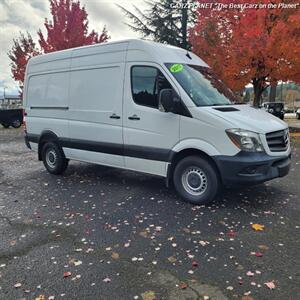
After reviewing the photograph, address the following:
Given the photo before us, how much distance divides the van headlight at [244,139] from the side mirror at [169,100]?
938 mm

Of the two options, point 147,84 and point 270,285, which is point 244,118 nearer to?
point 147,84

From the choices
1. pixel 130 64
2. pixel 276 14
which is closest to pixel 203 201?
pixel 130 64

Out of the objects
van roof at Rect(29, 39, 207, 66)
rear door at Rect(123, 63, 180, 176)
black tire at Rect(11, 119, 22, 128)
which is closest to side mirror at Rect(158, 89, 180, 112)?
rear door at Rect(123, 63, 180, 176)

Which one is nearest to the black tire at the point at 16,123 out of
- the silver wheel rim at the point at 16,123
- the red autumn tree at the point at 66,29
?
the silver wheel rim at the point at 16,123

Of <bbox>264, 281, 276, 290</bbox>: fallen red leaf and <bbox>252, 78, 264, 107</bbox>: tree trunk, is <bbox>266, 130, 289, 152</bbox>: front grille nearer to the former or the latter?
<bbox>264, 281, 276, 290</bbox>: fallen red leaf

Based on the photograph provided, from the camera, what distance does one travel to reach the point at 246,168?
479 cm

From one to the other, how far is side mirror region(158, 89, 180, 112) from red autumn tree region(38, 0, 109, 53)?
50.2ft

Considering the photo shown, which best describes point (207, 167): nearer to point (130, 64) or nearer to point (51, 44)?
point (130, 64)

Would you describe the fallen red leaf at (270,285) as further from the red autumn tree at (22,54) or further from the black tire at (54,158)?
the red autumn tree at (22,54)

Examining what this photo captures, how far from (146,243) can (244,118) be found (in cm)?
240

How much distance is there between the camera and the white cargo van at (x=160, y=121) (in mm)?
4906

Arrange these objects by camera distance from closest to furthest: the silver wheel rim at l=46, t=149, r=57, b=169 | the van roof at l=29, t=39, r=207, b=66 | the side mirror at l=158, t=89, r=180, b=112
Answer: the side mirror at l=158, t=89, r=180, b=112 < the van roof at l=29, t=39, r=207, b=66 < the silver wheel rim at l=46, t=149, r=57, b=169

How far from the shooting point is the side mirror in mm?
5176

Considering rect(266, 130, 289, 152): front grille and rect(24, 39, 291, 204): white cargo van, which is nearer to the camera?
rect(24, 39, 291, 204): white cargo van
